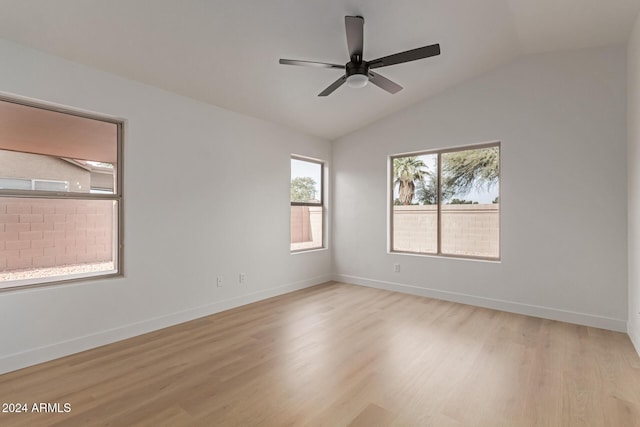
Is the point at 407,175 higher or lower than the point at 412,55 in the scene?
lower

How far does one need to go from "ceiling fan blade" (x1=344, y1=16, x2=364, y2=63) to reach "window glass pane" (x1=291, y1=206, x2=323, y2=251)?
116 inches

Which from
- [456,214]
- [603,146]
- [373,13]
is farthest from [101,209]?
[603,146]

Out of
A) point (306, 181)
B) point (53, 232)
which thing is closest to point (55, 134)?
point (53, 232)

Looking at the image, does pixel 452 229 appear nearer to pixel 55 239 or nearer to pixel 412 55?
pixel 412 55

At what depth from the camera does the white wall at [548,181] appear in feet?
11.2

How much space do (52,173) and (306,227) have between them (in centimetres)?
356

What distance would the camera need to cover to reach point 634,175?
2934 millimetres

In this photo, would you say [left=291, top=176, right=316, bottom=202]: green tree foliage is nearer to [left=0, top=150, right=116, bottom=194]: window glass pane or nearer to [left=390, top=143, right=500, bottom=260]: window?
[left=390, top=143, right=500, bottom=260]: window

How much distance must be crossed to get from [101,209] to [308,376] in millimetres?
2610

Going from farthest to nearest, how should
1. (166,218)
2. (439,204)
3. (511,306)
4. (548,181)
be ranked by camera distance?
(439,204) → (511,306) → (548,181) → (166,218)

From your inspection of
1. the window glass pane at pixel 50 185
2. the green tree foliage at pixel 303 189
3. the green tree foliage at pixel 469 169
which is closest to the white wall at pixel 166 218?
the green tree foliage at pixel 303 189

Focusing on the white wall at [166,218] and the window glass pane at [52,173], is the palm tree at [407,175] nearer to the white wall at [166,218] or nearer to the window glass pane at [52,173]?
the white wall at [166,218]

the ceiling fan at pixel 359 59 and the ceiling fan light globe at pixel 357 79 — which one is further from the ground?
the ceiling fan at pixel 359 59

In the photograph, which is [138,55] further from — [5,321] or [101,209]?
[5,321]
